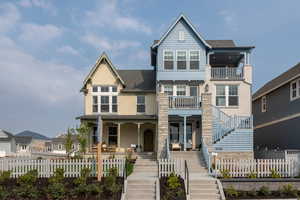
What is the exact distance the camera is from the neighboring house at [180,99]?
23812 millimetres

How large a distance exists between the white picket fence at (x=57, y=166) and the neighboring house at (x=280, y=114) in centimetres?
1305

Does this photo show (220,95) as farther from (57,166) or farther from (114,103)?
(57,166)

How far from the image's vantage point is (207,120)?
2381 cm

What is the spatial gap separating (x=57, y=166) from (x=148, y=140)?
11272mm

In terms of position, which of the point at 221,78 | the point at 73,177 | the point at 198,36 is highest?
the point at 198,36

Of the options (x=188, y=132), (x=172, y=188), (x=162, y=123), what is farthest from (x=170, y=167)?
(x=188, y=132)

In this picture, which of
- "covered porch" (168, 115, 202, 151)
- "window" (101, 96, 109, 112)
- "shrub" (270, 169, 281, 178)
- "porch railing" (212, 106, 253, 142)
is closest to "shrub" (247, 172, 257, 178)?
"shrub" (270, 169, 281, 178)

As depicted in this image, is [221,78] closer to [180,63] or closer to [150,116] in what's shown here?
[180,63]

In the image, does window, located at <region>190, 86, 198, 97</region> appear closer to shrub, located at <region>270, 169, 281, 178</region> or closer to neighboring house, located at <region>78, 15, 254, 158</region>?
neighboring house, located at <region>78, 15, 254, 158</region>

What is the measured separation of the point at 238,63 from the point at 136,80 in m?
9.34

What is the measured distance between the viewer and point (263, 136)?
31.3 metres

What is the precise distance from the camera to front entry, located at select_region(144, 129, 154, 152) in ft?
92.8

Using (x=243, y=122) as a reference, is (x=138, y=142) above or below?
below

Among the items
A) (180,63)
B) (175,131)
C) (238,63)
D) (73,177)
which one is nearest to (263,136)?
(238,63)
